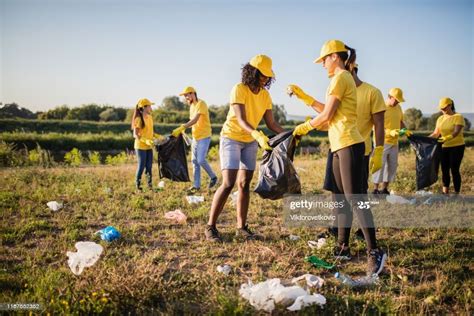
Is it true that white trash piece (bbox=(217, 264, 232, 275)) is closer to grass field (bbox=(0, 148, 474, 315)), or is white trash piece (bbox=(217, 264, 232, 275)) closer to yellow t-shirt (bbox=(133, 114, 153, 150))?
grass field (bbox=(0, 148, 474, 315))

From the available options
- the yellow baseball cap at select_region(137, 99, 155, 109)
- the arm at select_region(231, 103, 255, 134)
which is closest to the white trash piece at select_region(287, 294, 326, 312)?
the arm at select_region(231, 103, 255, 134)

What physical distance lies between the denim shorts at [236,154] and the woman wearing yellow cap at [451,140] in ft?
11.0

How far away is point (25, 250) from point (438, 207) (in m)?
4.84

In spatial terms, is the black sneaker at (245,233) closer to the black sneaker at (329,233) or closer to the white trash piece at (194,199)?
the black sneaker at (329,233)

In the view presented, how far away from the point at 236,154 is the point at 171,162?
2.42 metres

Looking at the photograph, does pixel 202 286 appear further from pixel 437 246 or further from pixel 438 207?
pixel 438 207

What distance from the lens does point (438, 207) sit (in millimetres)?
4535


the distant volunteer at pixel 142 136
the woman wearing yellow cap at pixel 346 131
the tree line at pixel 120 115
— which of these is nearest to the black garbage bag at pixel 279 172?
the woman wearing yellow cap at pixel 346 131

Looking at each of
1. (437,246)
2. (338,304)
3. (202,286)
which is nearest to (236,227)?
(202,286)

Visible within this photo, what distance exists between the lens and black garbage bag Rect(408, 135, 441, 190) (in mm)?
4980

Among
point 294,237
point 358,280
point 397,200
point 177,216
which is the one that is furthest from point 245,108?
point 397,200

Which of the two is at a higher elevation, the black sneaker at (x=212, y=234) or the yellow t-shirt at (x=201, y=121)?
the yellow t-shirt at (x=201, y=121)

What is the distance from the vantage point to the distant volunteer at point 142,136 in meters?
5.68

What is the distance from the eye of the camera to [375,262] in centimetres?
262
